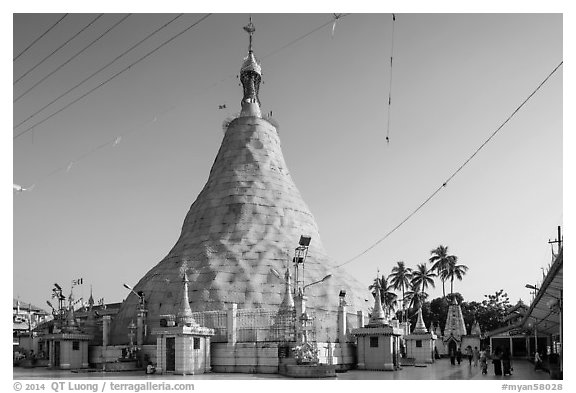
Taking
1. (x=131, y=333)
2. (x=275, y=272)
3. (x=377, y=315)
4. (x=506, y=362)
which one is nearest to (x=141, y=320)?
(x=131, y=333)

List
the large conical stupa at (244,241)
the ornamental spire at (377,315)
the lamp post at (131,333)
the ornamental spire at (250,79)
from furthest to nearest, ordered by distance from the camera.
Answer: the ornamental spire at (250,79)
the large conical stupa at (244,241)
the lamp post at (131,333)
the ornamental spire at (377,315)

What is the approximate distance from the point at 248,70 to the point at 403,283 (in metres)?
Answer: 35.2

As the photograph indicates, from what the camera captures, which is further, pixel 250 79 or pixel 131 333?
pixel 250 79

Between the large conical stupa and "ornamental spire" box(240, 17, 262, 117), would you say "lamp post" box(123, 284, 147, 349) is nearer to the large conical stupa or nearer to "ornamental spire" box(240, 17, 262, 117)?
the large conical stupa

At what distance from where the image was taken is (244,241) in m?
43.4

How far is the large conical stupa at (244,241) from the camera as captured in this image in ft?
130

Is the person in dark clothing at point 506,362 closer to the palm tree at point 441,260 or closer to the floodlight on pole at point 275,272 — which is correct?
the floodlight on pole at point 275,272

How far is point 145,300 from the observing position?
4016 centimetres

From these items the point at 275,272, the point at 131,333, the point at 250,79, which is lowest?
the point at 131,333

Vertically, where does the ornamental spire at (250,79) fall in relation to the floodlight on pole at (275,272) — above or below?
above

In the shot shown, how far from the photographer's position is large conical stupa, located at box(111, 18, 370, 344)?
3969cm

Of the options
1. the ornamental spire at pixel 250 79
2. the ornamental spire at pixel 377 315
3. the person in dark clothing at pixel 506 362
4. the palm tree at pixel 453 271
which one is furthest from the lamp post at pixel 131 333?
the palm tree at pixel 453 271

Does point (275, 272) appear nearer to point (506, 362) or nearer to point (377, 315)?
point (377, 315)

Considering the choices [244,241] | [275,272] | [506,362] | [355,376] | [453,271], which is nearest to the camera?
[506,362]
